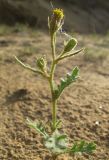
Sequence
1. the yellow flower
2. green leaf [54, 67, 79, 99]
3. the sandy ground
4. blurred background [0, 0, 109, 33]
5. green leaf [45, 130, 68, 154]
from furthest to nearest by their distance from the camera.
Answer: blurred background [0, 0, 109, 33]
the sandy ground
green leaf [54, 67, 79, 99]
the yellow flower
green leaf [45, 130, 68, 154]

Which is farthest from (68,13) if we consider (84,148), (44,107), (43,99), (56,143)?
(56,143)

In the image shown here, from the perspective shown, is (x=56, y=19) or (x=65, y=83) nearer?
(x=56, y=19)

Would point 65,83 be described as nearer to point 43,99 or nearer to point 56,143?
point 56,143

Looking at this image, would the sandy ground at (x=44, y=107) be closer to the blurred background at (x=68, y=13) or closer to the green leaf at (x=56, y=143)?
the green leaf at (x=56, y=143)

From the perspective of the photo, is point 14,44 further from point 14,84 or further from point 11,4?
point 11,4

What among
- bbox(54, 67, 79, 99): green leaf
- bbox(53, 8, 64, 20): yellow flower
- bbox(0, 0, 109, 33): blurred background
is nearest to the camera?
bbox(53, 8, 64, 20): yellow flower

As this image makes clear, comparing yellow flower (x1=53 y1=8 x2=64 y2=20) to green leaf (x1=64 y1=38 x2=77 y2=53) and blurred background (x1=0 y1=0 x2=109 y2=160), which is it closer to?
green leaf (x1=64 y1=38 x2=77 y2=53)

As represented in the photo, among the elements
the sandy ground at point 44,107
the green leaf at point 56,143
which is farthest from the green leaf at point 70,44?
the sandy ground at point 44,107

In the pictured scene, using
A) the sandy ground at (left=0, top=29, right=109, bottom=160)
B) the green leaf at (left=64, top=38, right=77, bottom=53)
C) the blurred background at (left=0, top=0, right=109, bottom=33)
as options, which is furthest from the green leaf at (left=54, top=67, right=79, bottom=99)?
the blurred background at (left=0, top=0, right=109, bottom=33)

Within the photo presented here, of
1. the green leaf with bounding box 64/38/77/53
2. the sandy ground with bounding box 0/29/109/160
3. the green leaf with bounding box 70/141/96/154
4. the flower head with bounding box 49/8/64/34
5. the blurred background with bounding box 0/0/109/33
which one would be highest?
the blurred background with bounding box 0/0/109/33
